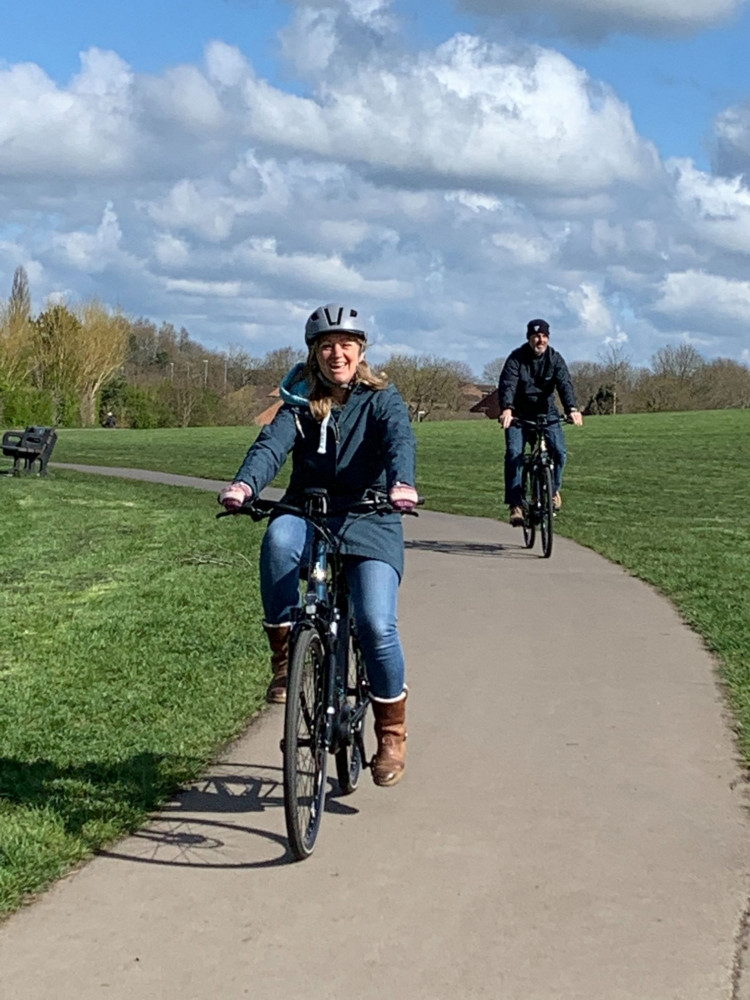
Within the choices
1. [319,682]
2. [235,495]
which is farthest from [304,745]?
[235,495]

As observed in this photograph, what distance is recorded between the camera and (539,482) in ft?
42.4

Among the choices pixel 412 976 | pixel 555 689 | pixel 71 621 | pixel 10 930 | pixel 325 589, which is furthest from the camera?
pixel 71 621

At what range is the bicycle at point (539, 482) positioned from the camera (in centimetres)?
1286

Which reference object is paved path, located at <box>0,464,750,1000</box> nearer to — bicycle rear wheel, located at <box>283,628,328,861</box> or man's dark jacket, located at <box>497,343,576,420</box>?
bicycle rear wheel, located at <box>283,628,328,861</box>

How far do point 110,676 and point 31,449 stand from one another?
19.9 meters

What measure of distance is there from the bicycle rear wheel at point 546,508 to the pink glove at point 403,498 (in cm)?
799

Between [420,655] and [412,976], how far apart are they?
449cm

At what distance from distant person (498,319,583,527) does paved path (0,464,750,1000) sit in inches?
222

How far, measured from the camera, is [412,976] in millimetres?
3672

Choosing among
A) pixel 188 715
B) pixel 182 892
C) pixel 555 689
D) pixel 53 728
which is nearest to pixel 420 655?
pixel 555 689

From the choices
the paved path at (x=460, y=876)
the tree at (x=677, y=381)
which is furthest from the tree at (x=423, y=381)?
the paved path at (x=460, y=876)

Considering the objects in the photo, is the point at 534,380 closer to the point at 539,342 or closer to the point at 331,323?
the point at 539,342

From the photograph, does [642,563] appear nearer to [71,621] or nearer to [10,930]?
[71,621]

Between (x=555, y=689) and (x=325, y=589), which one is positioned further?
(x=555, y=689)
